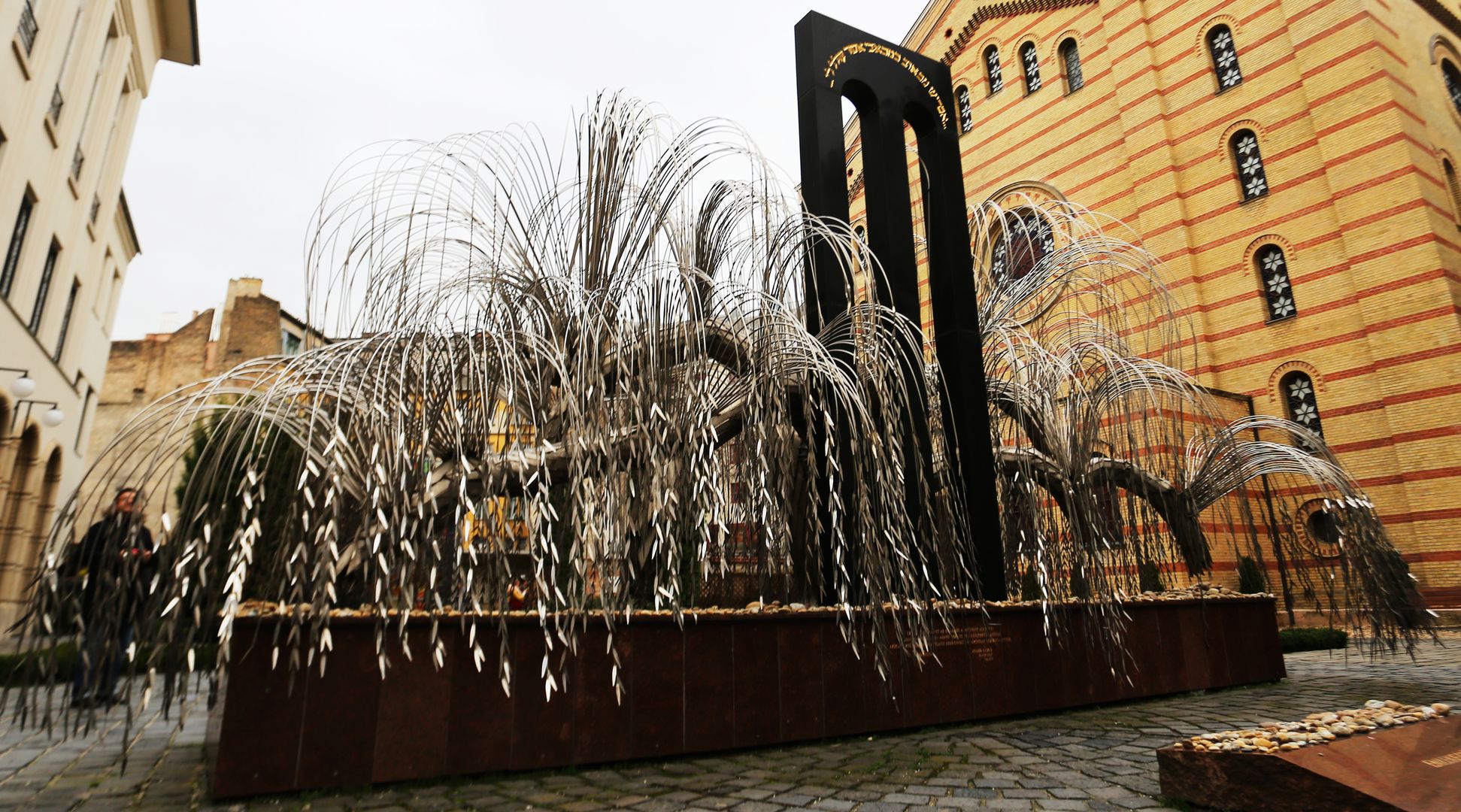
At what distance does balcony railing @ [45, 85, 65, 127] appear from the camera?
38.6 ft

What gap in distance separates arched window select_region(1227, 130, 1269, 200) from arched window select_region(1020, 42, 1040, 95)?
16.6ft

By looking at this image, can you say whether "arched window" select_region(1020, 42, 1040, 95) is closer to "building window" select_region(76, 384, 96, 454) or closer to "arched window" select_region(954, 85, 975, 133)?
"arched window" select_region(954, 85, 975, 133)

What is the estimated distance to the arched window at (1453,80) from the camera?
57.2ft

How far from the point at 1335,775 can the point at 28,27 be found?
1602 cm

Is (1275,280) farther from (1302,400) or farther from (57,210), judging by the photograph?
(57,210)

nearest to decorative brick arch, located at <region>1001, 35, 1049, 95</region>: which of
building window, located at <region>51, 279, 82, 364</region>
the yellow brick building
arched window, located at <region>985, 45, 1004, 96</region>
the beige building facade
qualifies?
the yellow brick building

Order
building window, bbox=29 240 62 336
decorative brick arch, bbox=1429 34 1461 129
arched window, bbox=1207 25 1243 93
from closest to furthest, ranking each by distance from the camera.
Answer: building window, bbox=29 240 62 336 < arched window, bbox=1207 25 1243 93 < decorative brick arch, bbox=1429 34 1461 129

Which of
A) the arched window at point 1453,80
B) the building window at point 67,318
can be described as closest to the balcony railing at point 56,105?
the building window at point 67,318

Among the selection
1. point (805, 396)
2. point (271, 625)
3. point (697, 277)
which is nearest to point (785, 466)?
point (805, 396)

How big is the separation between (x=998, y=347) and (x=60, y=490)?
17.3 m

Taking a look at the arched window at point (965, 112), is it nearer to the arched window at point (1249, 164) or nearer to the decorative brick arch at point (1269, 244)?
the arched window at point (1249, 164)

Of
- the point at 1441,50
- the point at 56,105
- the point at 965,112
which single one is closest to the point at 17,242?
the point at 56,105

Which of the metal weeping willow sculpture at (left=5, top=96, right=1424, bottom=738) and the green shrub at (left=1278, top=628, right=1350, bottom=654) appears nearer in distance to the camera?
the metal weeping willow sculpture at (left=5, top=96, right=1424, bottom=738)

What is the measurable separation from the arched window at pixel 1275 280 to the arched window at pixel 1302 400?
1.23 m
